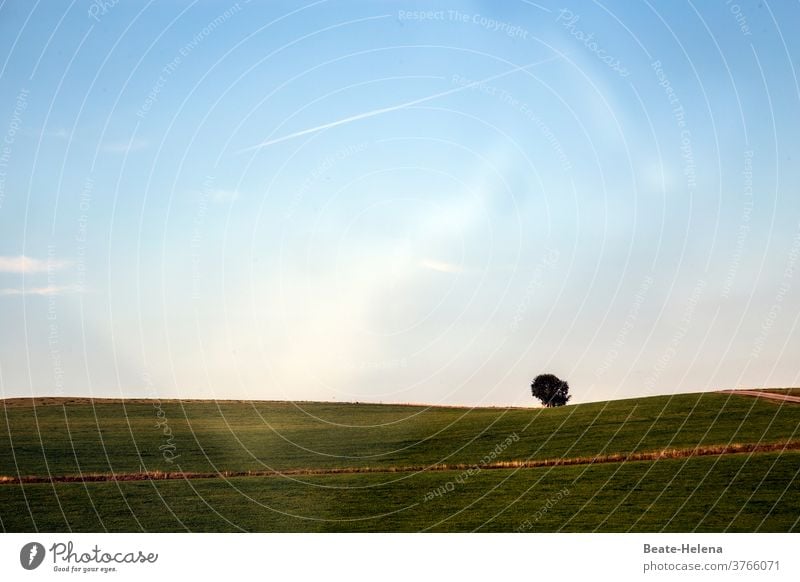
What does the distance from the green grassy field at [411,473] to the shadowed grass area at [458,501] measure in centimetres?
4

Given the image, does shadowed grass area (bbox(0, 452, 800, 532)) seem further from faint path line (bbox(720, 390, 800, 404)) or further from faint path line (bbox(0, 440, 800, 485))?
faint path line (bbox(720, 390, 800, 404))

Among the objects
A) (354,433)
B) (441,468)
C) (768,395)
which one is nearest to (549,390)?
(768,395)

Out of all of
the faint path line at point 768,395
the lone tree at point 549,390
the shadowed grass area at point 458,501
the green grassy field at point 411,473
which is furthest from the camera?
the lone tree at point 549,390

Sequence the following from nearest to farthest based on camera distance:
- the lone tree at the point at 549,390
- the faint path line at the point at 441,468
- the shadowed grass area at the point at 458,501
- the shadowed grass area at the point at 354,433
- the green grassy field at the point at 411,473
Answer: the shadowed grass area at the point at 458,501
the green grassy field at the point at 411,473
the faint path line at the point at 441,468
the shadowed grass area at the point at 354,433
the lone tree at the point at 549,390

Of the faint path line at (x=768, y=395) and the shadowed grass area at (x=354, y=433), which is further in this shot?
the faint path line at (x=768, y=395)

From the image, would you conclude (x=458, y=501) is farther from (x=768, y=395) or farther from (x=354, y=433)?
(x=768, y=395)

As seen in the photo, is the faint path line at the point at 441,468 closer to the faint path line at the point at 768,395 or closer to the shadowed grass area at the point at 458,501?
the shadowed grass area at the point at 458,501

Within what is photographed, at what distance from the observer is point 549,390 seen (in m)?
46.3

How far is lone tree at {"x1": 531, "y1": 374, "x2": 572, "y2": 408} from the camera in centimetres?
4591

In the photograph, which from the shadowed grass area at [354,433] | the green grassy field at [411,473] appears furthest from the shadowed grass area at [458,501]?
the shadowed grass area at [354,433]

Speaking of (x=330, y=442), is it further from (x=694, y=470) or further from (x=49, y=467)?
(x=694, y=470)

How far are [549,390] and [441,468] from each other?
25251 mm

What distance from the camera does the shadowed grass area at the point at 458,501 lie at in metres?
16.3
